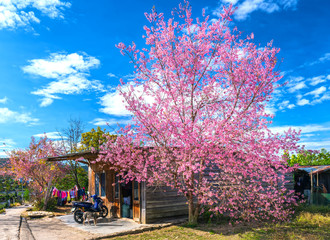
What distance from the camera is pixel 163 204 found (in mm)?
Answer: 12102

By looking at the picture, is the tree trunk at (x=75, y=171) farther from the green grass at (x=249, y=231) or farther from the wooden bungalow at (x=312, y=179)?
the wooden bungalow at (x=312, y=179)

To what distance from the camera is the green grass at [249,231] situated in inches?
364

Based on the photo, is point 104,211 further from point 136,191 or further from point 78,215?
point 136,191

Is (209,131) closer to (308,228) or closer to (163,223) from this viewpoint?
(163,223)

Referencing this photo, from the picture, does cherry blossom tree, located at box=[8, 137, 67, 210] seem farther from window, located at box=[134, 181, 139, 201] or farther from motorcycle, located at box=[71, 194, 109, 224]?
window, located at box=[134, 181, 139, 201]

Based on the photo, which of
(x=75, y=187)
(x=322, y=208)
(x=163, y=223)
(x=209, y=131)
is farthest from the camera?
(x=75, y=187)

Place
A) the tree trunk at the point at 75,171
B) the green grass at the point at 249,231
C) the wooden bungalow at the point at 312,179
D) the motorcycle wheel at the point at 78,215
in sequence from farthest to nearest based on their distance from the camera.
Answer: the tree trunk at the point at 75,171
the wooden bungalow at the point at 312,179
the motorcycle wheel at the point at 78,215
the green grass at the point at 249,231

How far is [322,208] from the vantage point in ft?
46.2

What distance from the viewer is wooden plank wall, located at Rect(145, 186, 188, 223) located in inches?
459

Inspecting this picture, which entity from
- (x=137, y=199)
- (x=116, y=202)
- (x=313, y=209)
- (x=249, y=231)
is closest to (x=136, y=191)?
(x=137, y=199)

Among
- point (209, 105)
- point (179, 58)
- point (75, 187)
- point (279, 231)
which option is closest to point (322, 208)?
point (279, 231)

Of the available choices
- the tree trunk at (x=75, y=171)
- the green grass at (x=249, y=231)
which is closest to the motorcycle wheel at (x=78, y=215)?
the green grass at (x=249, y=231)

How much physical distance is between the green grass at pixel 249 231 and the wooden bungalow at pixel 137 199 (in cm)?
122

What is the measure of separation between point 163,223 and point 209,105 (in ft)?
18.2
